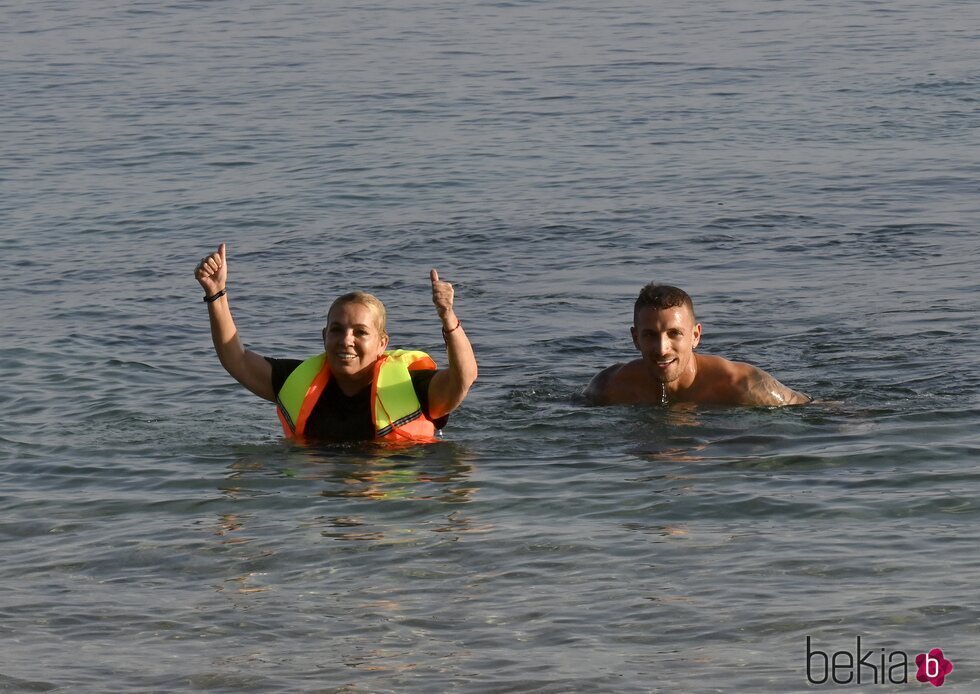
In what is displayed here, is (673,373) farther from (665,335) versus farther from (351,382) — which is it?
(351,382)

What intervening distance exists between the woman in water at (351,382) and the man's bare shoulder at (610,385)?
1.25 m

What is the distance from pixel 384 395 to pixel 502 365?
9.51 ft

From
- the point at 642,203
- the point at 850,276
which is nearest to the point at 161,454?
the point at 850,276

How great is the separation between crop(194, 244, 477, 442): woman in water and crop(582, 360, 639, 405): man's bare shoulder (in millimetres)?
1251

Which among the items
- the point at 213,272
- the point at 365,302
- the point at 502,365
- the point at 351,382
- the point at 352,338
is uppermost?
the point at 213,272

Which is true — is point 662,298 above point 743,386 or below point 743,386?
above

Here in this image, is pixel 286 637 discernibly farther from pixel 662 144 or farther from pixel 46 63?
pixel 46 63

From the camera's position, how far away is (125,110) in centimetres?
2408

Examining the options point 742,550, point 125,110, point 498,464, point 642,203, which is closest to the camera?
point 742,550

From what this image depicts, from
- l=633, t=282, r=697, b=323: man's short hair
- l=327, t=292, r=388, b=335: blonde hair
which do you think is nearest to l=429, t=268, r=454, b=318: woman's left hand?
l=327, t=292, r=388, b=335: blonde hair

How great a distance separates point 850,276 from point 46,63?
18884 mm

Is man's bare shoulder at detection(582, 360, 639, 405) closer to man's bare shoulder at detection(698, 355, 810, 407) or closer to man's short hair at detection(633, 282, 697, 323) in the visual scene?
man's bare shoulder at detection(698, 355, 810, 407)

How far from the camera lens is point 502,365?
468 inches

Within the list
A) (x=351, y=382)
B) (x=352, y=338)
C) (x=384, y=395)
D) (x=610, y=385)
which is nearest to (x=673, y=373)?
(x=610, y=385)
